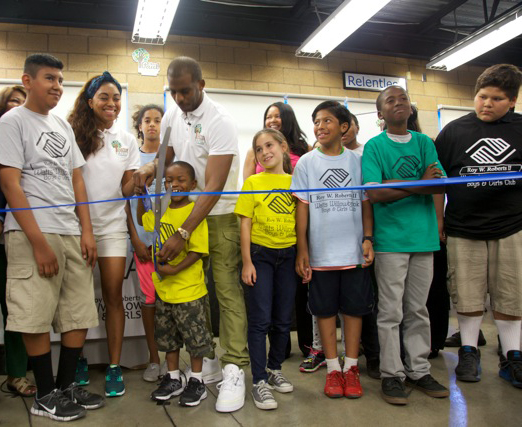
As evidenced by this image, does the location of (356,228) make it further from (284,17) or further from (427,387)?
(284,17)

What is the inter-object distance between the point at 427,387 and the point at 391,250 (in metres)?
0.62

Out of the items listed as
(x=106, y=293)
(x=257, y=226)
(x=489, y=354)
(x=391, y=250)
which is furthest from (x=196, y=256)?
(x=489, y=354)

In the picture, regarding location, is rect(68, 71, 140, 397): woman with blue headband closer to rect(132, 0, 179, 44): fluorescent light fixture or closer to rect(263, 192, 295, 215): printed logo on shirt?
rect(263, 192, 295, 215): printed logo on shirt

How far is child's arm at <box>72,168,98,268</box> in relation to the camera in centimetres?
205

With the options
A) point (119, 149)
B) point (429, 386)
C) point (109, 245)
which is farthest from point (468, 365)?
point (119, 149)

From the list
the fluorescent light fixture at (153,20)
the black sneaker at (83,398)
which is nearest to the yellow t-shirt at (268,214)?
the black sneaker at (83,398)

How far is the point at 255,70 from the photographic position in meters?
5.70

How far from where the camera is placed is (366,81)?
6.15 m

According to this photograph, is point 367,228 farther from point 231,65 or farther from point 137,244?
point 231,65

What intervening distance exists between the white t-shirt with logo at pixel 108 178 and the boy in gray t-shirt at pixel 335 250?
0.88 meters

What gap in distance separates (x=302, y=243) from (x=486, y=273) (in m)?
0.92

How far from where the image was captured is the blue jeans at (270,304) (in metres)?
2.01

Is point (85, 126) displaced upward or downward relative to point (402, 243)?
upward

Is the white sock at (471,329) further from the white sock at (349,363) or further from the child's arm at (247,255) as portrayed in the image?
the child's arm at (247,255)
